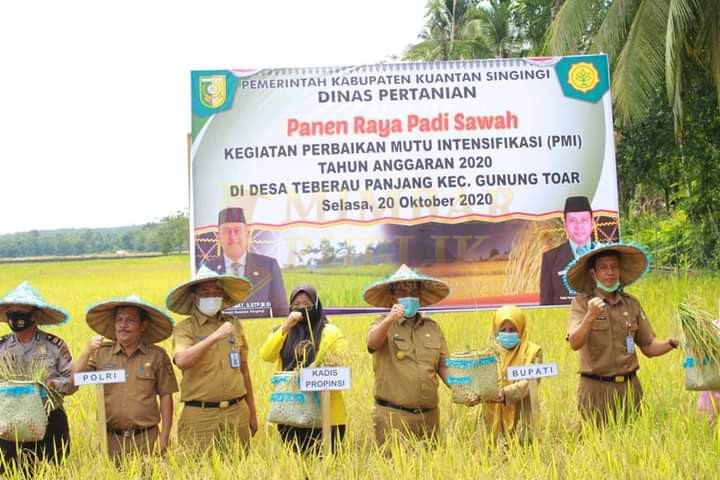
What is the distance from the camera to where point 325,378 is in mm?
4262

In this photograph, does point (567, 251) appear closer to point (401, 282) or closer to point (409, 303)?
point (401, 282)

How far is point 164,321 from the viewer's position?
4.68m

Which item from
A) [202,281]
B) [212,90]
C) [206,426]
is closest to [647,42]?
[212,90]

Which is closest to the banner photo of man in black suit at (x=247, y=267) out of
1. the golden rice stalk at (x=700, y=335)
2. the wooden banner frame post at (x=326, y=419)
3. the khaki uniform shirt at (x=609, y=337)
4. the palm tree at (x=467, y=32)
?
the wooden banner frame post at (x=326, y=419)

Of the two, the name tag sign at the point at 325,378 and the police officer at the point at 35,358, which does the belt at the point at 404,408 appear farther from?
the police officer at the point at 35,358

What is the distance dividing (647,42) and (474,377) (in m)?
8.55

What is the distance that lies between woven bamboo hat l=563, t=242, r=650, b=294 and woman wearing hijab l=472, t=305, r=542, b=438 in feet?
1.60

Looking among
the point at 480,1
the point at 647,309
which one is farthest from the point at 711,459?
the point at 480,1

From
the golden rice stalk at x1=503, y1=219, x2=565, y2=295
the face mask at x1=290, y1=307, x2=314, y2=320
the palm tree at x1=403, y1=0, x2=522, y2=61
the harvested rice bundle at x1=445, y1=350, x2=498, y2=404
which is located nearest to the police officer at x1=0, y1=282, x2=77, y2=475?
the face mask at x1=290, y1=307, x2=314, y2=320

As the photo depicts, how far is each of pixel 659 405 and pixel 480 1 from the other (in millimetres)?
29704

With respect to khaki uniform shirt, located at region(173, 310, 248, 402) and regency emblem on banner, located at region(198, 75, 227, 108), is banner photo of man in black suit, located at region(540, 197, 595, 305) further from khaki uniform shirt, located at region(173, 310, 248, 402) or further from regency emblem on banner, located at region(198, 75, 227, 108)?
khaki uniform shirt, located at region(173, 310, 248, 402)

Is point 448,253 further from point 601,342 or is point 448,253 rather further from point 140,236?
point 140,236

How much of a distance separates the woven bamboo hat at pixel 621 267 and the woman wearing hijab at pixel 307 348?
1.46 metres

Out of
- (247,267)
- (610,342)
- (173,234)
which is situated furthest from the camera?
(173,234)
